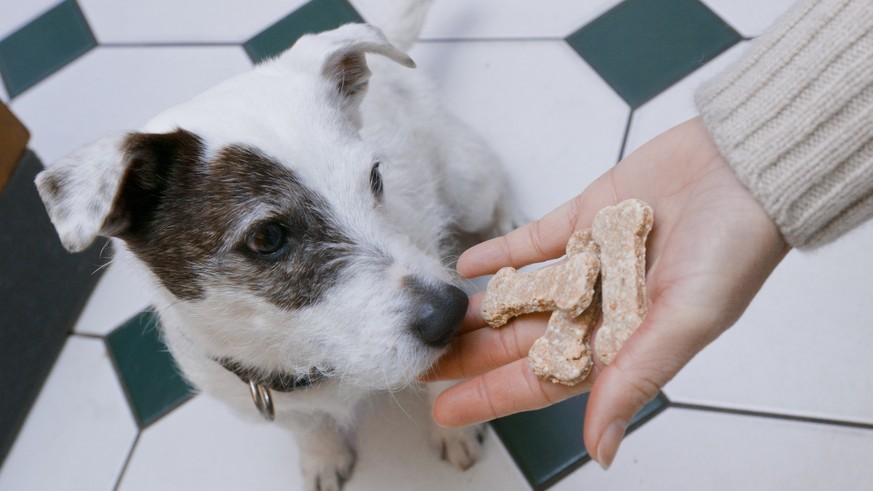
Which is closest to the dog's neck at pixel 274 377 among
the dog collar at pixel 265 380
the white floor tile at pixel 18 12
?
the dog collar at pixel 265 380

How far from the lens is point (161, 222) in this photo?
3.34ft

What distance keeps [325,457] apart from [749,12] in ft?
5.64

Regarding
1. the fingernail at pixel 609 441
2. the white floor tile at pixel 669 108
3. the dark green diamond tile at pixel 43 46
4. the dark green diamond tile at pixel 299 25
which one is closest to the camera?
the fingernail at pixel 609 441

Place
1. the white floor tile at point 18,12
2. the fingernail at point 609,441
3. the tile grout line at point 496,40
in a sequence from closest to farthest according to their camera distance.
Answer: the fingernail at point 609,441 → the tile grout line at point 496,40 → the white floor tile at point 18,12

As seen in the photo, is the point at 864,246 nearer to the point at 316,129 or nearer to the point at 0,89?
the point at 316,129

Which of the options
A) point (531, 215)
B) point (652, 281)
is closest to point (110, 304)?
point (531, 215)

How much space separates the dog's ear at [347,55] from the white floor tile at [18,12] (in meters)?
1.85

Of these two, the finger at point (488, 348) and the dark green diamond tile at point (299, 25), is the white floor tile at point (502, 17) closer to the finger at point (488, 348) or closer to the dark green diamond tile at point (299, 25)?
the dark green diamond tile at point (299, 25)

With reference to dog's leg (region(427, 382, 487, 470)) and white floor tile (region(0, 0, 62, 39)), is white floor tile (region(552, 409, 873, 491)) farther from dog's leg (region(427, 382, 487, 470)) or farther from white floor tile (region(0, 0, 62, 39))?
white floor tile (region(0, 0, 62, 39))

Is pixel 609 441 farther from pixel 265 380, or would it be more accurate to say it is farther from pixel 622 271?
pixel 265 380

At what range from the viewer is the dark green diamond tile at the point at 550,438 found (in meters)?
1.45

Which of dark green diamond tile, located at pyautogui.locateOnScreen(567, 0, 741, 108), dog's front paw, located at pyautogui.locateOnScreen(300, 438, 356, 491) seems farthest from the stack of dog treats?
→ dark green diamond tile, located at pyautogui.locateOnScreen(567, 0, 741, 108)

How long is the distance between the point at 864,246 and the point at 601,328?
1.00 m

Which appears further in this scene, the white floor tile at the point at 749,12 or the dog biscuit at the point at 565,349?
the white floor tile at the point at 749,12
